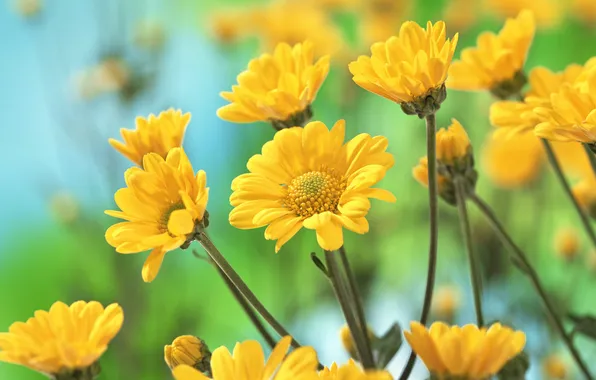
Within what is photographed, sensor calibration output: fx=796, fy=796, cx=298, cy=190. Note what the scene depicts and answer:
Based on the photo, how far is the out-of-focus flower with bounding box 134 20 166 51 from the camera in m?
1.17

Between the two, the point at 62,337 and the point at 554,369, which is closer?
the point at 62,337

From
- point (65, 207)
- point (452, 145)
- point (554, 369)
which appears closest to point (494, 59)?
point (452, 145)

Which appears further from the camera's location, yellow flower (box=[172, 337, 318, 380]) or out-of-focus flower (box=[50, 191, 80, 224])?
out-of-focus flower (box=[50, 191, 80, 224])

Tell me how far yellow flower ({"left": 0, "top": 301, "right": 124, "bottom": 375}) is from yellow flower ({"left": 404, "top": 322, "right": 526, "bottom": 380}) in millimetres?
127

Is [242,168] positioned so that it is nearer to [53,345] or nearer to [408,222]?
[408,222]

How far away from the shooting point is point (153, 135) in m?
0.44

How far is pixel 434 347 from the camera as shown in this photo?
1.04ft

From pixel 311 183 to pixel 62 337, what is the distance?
137 millimetres

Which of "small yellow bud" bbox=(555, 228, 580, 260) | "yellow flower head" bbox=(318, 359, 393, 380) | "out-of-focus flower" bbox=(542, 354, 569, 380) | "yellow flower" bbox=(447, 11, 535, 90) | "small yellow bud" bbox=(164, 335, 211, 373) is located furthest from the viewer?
"small yellow bud" bbox=(555, 228, 580, 260)

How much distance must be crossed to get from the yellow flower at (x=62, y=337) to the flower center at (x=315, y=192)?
10 centimetres

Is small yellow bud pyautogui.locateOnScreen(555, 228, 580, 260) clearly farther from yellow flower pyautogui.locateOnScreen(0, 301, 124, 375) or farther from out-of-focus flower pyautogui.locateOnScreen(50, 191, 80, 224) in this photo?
out-of-focus flower pyautogui.locateOnScreen(50, 191, 80, 224)

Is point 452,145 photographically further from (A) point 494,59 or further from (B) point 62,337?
(B) point 62,337

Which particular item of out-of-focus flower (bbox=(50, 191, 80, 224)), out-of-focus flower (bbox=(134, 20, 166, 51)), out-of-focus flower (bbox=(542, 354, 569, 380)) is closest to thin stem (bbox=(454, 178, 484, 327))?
out-of-focus flower (bbox=(542, 354, 569, 380))

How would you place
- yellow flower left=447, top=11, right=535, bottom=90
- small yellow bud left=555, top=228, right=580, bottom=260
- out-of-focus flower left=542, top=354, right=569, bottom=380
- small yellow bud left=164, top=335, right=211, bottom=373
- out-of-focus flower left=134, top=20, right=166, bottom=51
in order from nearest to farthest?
1. small yellow bud left=164, top=335, right=211, bottom=373
2. yellow flower left=447, top=11, right=535, bottom=90
3. out-of-focus flower left=542, top=354, right=569, bottom=380
4. small yellow bud left=555, top=228, right=580, bottom=260
5. out-of-focus flower left=134, top=20, right=166, bottom=51
